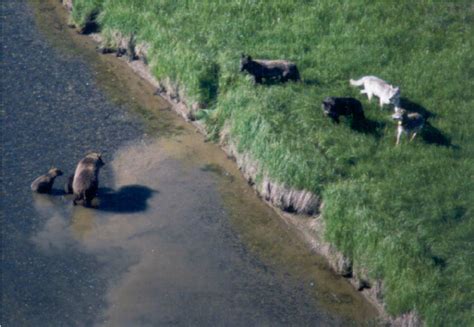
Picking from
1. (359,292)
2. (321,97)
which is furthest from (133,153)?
(359,292)

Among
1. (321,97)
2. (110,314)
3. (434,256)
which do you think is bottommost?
(110,314)

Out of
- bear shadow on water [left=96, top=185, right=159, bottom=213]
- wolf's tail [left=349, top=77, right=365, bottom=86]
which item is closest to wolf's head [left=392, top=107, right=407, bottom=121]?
wolf's tail [left=349, top=77, right=365, bottom=86]

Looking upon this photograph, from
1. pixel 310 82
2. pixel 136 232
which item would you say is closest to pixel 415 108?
pixel 310 82

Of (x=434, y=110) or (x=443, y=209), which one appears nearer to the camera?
(x=443, y=209)

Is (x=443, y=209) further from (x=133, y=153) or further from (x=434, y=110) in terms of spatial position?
(x=133, y=153)

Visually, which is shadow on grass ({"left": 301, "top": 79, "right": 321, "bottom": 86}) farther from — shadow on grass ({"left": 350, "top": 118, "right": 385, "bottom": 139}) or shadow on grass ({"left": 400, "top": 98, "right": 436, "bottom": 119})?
shadow on grass ({"left": 400, "top": 98, "right": 436, "bottom": 119})

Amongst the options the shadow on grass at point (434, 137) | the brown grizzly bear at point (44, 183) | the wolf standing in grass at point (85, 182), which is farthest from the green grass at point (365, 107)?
the brown grizzly bear at point (44, 183)

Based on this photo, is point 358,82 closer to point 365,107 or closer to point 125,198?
point 365,107
